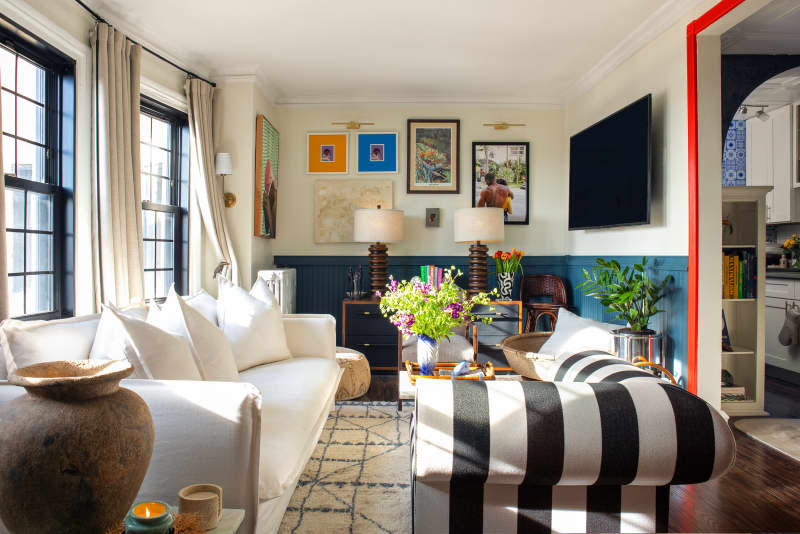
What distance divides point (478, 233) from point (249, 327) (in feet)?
7.97

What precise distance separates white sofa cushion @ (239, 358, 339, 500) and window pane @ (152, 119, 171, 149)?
2123mm

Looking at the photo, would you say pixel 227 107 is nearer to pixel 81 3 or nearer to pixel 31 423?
pixel 81 3

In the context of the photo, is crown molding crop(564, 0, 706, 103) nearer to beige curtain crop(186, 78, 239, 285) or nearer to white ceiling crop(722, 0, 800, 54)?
white ceiling crop(722, 0, 800, 54)

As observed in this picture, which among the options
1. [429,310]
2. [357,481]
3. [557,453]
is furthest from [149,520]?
[429,310]

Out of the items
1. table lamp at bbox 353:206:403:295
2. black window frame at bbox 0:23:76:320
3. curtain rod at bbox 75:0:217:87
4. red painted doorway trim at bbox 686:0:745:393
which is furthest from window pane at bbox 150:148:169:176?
red painted doorway trim at bbox 686:0:745:393

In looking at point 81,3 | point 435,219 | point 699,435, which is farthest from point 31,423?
point 435,219

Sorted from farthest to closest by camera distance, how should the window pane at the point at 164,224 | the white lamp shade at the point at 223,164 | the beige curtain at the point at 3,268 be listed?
the white lamp shade at the point at 223,164 → the window pane at the point at 164,224 → the beige curtain at the point at 3,268

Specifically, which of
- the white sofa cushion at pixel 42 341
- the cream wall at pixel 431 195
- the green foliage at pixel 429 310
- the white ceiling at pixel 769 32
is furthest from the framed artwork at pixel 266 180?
the white ceiling at pixel 769 32

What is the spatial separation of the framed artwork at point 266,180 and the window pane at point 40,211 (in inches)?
69.0

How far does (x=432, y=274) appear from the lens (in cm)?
476

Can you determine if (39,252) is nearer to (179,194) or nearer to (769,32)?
(179,194)

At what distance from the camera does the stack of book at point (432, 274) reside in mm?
4746

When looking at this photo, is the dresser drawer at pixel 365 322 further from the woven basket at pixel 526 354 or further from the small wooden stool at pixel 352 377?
the woven basket at pixel 526 354

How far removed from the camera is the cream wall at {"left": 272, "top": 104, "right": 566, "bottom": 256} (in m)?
5.13
